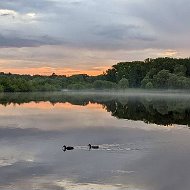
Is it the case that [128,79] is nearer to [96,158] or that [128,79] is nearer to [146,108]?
[146,108]

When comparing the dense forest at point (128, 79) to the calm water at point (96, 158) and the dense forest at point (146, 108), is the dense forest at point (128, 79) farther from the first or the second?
the calm water at point (96, 158)

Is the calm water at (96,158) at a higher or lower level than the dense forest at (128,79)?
lower

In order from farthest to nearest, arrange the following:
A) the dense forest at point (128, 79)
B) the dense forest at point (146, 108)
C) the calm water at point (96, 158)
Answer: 1. the dense forest at point (128, 79)
2. the dense forest at point (146, 108)
3. the calm water at point (96, 158)

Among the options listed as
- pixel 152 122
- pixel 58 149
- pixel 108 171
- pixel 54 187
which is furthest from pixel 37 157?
pixel 152 122

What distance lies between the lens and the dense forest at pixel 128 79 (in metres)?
128

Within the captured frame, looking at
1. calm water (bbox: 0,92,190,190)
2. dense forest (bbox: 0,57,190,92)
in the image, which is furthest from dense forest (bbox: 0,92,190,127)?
dense forest (bbox: 0,57,190,92)

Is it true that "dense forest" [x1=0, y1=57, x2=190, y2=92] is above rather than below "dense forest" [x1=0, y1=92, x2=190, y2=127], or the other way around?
above

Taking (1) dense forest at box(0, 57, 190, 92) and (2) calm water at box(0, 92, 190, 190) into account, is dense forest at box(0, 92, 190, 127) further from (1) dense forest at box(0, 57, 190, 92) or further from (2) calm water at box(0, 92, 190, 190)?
(1) dense forest at box(0, 57, 190, 92)

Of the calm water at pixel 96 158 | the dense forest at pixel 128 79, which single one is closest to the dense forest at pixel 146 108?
the calm water at pixel 96 158

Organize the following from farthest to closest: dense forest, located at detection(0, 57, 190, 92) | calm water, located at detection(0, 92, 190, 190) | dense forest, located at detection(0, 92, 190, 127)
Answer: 1. dense forest, located at detection(0, 57, 190, 92)
2. dense forest, located at detection(0, 92, 190, 127)
3. calm water, located at detection(0, 92, 190, 190)

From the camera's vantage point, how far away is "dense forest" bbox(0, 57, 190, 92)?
12812 centimetres

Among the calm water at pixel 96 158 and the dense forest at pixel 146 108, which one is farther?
the dense forest at pixel 146 108

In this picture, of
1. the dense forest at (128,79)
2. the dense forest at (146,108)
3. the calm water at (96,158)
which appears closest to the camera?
the calm water at (96,158)

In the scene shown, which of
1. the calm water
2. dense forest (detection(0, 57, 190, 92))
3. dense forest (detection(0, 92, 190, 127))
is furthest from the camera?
dense forest (detection(0, 57, 190, 92))
